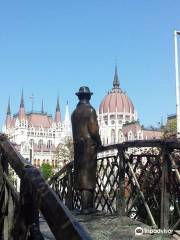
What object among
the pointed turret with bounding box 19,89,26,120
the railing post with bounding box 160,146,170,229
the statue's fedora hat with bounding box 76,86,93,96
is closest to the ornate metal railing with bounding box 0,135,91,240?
the railing post with bounding box 160,146,170,229

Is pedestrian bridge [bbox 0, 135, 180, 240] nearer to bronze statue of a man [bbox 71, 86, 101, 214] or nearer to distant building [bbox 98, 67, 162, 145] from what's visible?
bronze statue of a man [bbox 71, 86, 101, 214]

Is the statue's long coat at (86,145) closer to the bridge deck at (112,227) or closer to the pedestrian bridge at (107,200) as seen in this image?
Result: the pedestrian bridge at (107,200)

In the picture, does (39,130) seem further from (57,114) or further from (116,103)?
(116,103)

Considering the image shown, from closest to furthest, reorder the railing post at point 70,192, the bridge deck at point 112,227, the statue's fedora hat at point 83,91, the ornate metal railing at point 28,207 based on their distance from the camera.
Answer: the ornate metal railing at point 28,207, the bridge deck at point 112,227, the statue's fedora hat at point 83,91, the railing post at point 70,192

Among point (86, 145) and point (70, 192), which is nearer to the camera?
point (86, 145)

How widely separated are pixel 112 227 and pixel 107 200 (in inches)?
76.4

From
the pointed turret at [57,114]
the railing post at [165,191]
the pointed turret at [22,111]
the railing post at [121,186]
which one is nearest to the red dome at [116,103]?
the pointed turret at [57,114]

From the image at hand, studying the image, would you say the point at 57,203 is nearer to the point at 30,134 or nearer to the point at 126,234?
the point at 126,234

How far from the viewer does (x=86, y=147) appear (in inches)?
264

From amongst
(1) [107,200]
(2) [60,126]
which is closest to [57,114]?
(2) [60,126]

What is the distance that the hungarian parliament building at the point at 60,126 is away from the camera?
134 meters

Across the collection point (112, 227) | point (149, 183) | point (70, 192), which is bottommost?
point (112, 227)

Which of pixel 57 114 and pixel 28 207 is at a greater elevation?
pixel 57 114

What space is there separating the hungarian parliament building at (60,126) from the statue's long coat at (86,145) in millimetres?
123074
